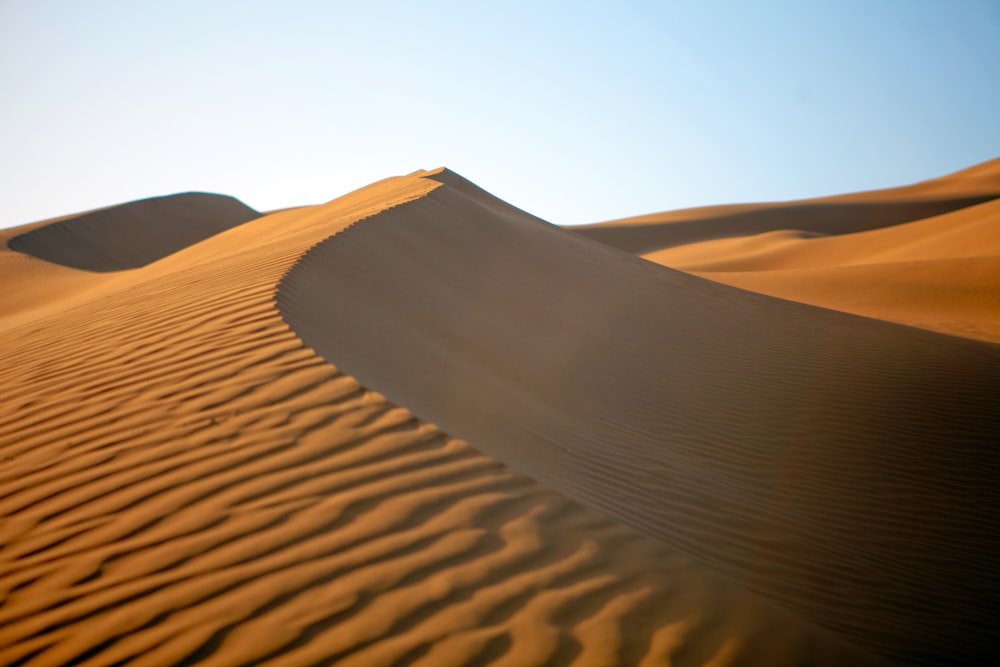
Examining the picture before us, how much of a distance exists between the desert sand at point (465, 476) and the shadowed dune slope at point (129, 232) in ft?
71.3

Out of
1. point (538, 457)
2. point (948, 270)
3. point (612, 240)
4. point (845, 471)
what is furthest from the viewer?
point (612, 240)

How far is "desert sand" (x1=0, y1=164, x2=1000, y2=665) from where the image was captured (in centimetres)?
252

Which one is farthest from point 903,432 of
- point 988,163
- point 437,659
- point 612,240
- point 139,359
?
point 988,163

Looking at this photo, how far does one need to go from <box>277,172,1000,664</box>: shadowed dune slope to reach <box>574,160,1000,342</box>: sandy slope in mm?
5190

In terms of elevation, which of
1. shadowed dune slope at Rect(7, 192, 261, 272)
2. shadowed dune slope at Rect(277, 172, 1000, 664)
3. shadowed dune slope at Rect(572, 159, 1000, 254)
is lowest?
shadowed dune slope at Rect(277, 172, 1000, 664)

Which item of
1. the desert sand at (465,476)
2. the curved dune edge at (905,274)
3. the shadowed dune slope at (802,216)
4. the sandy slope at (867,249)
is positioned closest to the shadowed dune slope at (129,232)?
the sandy slope at (867,249)

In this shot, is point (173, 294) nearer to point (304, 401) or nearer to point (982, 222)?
point (304, 401)

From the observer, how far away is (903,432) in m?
6.67

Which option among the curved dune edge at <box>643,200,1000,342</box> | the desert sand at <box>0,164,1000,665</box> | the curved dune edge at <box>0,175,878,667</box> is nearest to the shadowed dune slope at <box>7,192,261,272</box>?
the curved dune edge at <box>643,200,1000,342</box>

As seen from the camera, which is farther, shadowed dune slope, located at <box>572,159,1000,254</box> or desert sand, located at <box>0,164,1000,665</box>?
shadowed dune slope, located at <box>572,159,1000,254</box>

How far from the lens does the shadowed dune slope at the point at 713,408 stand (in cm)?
397

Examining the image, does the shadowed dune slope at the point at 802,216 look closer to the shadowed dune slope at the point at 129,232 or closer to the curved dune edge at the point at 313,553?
the shadowed dune slope at the point at 129,232

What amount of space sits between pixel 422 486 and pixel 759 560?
6.42ft

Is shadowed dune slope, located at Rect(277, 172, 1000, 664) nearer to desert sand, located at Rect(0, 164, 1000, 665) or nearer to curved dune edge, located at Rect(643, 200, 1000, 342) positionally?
desert sand, located at Rect(0, 164, 1000, 665)
